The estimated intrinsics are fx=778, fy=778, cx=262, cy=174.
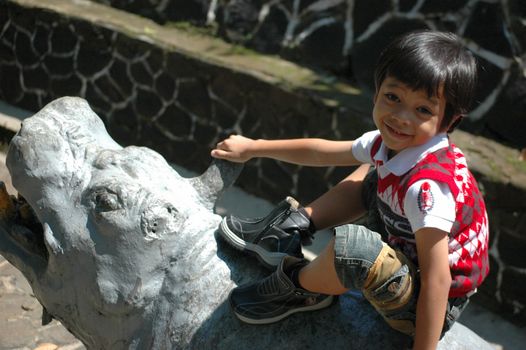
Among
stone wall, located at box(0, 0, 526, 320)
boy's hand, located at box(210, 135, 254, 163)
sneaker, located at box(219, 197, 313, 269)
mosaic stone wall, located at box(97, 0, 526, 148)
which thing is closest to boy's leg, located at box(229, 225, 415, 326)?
sneaker, located at box(219, 197, 313, 269)

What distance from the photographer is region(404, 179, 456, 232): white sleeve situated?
2133 mm

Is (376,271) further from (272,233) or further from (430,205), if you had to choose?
(272,233)

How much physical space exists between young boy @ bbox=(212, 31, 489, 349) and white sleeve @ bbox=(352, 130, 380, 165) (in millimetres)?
101

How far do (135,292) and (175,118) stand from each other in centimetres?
407

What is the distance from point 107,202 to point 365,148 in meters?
0.88

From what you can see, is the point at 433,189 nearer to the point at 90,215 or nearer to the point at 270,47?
the point at 90,215

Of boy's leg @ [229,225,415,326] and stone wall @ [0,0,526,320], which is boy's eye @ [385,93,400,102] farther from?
stone wall @ [0,0,526,320]

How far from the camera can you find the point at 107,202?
2.18 metres

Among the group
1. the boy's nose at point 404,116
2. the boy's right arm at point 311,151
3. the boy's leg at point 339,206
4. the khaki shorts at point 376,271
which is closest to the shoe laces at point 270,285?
the khaki shorts at point 376,271

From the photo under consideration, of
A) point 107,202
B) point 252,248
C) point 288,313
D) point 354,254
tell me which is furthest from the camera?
point 252,248

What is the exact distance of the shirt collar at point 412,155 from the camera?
2273mm

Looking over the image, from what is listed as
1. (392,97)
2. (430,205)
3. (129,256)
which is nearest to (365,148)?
(392,97)

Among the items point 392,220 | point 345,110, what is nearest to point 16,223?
point 392,220

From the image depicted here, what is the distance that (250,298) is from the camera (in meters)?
2.27
